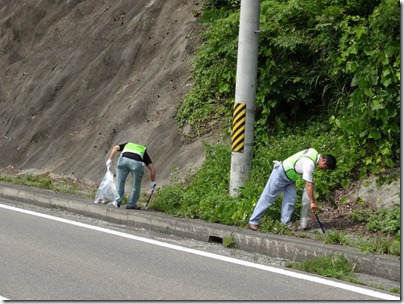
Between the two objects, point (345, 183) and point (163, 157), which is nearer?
point (345, 183)

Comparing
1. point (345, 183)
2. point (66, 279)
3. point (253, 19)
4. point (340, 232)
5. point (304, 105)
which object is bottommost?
point (66, 279)

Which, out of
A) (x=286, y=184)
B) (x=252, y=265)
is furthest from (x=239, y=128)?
(x=252, y=265)

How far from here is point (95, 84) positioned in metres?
21.4

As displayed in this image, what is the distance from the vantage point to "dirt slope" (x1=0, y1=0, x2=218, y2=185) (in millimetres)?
18094

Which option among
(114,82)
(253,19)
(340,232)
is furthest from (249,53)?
(114,82)

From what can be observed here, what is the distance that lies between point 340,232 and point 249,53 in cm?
349

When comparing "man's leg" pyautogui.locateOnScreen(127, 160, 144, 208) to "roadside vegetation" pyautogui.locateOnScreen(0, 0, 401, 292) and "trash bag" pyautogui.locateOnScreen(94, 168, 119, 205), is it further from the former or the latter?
"trash bag" pyautogui.locateOnScreen(94, 168, 119, 205)

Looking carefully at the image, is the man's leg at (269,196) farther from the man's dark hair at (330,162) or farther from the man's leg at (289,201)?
the man's dark hair at (330,162)

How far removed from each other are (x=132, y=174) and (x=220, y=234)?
9.58 ft

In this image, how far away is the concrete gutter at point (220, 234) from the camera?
30.2 ft

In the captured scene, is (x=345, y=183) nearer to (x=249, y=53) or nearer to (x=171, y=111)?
(x=249, y=53)

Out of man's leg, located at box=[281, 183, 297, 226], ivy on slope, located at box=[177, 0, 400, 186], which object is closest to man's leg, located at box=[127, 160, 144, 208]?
ivy on slope, located at box=[177, 0, 400, 186]

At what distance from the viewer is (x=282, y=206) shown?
37.9ft

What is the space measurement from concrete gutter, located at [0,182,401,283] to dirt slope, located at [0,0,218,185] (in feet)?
7.75
